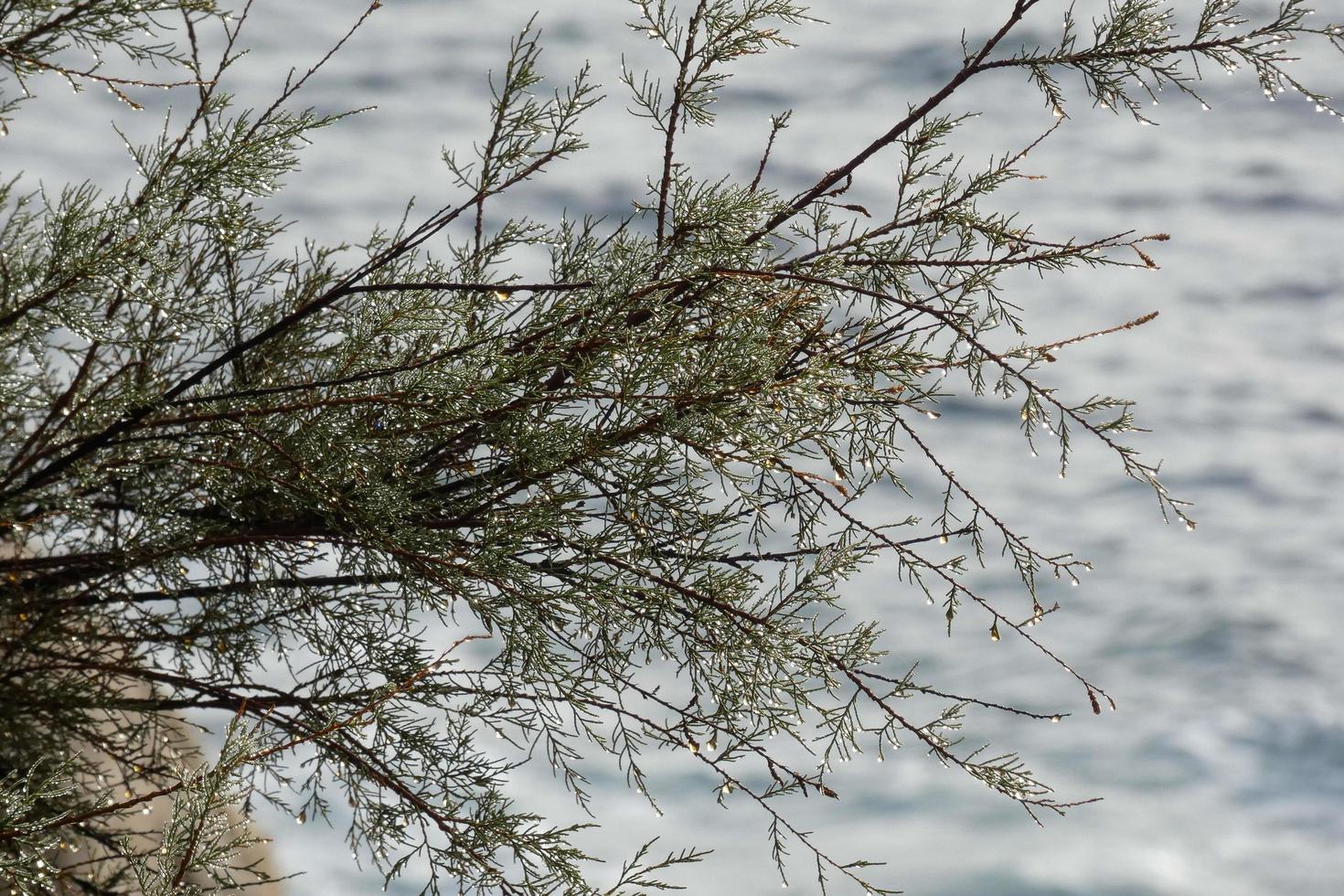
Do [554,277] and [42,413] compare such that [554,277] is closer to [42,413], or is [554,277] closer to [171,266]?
[171,266]

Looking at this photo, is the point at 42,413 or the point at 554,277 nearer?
the point at 554,277

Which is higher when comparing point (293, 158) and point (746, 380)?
point (293, 158)

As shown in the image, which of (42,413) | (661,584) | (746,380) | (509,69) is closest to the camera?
(746,380)

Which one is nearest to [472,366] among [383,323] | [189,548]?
[383,323]

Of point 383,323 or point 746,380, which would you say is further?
point 383,323

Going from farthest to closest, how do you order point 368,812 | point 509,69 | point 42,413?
point 42,413, point 368,812, point 509,69

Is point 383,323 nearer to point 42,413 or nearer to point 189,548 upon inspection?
point 189,548

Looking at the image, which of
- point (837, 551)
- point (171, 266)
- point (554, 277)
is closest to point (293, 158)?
point (171, 266)

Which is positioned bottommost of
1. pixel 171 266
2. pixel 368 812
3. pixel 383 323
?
pixel 368 812

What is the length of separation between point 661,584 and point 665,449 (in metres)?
0.15

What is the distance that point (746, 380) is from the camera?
1.04 meters

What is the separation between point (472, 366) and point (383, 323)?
14 cm

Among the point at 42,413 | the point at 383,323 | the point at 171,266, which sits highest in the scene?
the point at 42,413

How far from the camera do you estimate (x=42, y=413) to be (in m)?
1.75
